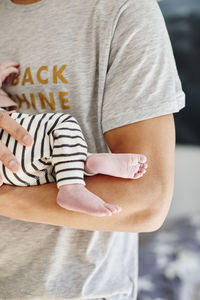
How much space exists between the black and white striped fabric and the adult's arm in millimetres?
36

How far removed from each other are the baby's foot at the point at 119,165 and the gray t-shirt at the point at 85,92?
4.8 inches

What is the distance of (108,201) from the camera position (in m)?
0.71

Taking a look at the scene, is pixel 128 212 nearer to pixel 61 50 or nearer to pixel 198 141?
pixel 61 50

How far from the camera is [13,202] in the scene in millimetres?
764

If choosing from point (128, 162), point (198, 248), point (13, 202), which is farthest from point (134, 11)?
point (198, 248)

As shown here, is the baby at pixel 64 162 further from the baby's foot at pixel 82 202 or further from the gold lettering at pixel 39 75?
the gold lettering at pixel 39 75

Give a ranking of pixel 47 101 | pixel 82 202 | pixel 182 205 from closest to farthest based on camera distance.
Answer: pixel 82 202 → pixel 47 101 → pixel 182 205

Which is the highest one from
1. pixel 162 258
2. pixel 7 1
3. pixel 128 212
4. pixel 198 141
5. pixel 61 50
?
pixel 7 1

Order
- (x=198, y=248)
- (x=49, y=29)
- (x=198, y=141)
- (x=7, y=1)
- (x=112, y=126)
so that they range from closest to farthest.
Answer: (x=112, y=126)
(x=49, y=29)
(x=7, y=1)
(x=198, y=248)
(x=198, y=141)

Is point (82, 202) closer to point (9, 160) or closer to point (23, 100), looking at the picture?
point (9, 160)

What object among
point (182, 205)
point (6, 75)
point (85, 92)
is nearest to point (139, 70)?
point (85, 92)

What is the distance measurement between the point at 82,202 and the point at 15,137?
0.21m

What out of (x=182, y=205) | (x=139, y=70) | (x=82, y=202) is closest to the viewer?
(x=82, y=202)

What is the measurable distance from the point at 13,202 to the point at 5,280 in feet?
0.80
